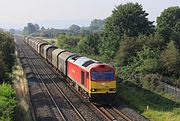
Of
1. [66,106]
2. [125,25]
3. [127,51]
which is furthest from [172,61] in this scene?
[125,25]

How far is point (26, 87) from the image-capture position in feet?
121

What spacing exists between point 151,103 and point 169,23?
30049mm

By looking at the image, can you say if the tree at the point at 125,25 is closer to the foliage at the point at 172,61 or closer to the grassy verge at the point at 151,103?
the foliage at the point at 172,61

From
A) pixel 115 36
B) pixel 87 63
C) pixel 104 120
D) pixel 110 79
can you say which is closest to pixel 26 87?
pixel 87 63

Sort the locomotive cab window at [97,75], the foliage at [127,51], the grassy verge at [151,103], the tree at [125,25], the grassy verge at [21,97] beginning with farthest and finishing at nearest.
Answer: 1. the tree at [125,25]
2. the foliage at [127,51]
3. the locomotive cab window at [97,75]
4. the grassy verge at [151,103]
5. the grassy verge at [21,97]

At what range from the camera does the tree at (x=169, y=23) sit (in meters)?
52.5

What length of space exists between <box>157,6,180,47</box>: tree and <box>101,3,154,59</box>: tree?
313cm

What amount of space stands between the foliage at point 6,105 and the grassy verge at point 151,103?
381 inches

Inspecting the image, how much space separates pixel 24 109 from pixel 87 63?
709 cm

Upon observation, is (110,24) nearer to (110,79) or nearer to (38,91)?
(38,91)

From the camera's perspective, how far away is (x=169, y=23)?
185ft

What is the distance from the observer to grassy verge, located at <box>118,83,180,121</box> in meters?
24.8

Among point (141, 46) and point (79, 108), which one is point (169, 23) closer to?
point (141, 46)

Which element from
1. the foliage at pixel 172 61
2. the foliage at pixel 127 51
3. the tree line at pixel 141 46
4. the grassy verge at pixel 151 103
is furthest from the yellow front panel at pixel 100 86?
the foliage at pixel 127 51
